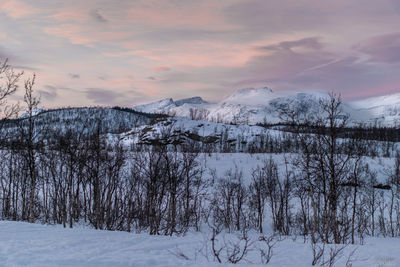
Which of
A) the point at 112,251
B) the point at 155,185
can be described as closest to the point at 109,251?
the point at 112,251

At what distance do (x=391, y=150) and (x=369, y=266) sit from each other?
5614 inches

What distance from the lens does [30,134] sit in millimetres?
24391

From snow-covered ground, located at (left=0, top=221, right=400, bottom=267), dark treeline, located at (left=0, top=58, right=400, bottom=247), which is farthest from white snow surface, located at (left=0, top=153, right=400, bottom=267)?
dark treeline, located at (left=0, top=58, right=400, bottom=247)

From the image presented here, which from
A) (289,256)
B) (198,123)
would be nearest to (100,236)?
(289,256)

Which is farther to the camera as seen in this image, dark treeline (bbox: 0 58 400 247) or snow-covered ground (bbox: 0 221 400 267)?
dark treeline (bbox: 0 58 400 247)

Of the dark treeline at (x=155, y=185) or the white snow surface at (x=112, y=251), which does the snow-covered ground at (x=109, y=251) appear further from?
the dark treeline at (x=155, y=185)

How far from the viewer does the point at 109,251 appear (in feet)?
35.7

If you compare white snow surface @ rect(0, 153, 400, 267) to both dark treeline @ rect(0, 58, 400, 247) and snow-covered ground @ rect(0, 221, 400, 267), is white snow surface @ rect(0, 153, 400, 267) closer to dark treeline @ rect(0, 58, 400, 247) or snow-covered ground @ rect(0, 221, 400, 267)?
snow-covered ground @ rect(0, 221, 400, 267)

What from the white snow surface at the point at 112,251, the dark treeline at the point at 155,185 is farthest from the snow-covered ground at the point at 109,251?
the dark treeline at the point at 155,185

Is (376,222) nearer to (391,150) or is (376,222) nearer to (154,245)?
(154,245)

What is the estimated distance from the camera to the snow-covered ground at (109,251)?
934 centimetres

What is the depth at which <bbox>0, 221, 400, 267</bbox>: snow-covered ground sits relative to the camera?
9.34 metres

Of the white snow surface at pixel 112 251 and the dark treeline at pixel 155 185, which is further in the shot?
the dark treeline at pixel 155 185

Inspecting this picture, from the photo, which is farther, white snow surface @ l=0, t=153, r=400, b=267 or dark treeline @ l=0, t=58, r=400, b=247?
dark treeline @ l=0, t=58, r=400, b=247
